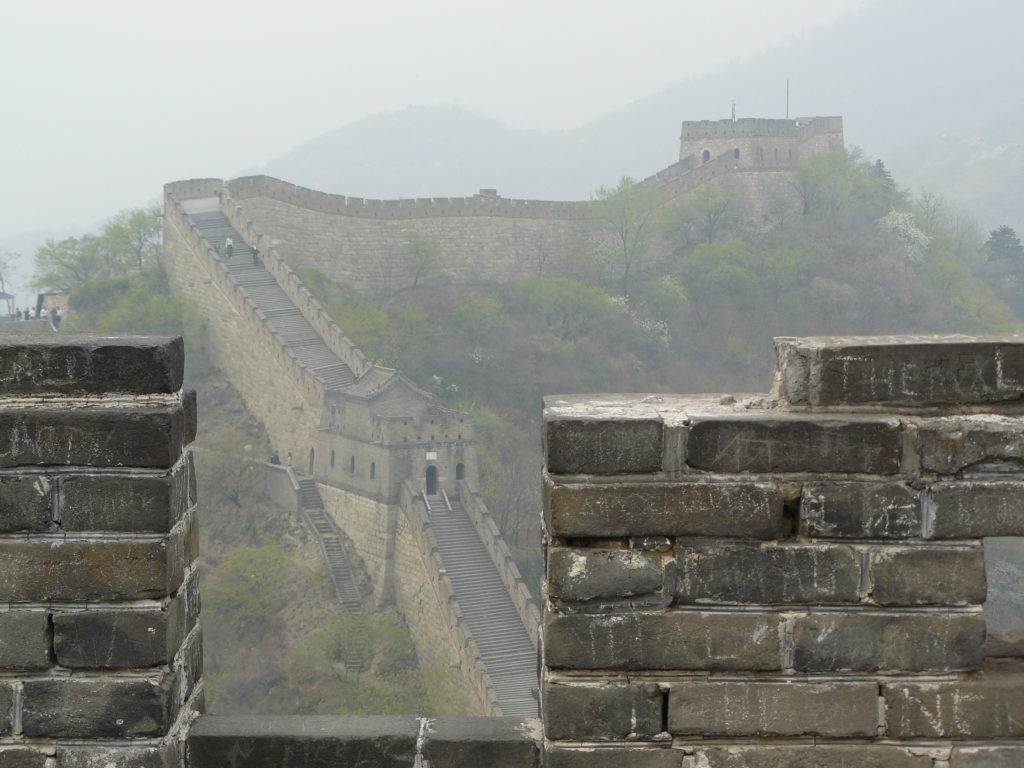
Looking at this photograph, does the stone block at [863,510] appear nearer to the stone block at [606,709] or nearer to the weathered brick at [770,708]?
the weathered brick at [770,708]

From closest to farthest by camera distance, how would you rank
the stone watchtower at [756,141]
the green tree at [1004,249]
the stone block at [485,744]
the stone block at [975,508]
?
1. the stone block at [975,508]
2. the stone block at [485,744]
3. the stone watchtower at [756,141]
4. the green tree at [1004,249]

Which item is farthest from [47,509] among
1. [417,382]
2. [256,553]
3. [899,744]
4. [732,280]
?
[732,280]

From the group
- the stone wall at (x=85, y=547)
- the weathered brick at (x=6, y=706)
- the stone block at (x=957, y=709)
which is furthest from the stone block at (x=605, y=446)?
the weathered brick at (x=6, y=706)

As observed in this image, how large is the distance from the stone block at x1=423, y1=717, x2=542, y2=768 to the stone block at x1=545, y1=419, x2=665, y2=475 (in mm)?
637

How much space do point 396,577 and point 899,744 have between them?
90.1ft

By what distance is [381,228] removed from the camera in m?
42.4

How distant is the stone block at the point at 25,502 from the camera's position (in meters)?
2.87

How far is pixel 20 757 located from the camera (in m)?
2.91

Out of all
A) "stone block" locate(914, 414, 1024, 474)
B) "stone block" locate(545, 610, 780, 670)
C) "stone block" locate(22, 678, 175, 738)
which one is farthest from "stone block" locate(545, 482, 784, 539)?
"stone block" locate(22, 678, 175, 738)

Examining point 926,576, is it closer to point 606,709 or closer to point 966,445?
point 966,445

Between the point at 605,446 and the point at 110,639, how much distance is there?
1.13 m

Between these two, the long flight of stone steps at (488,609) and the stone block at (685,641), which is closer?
the stone block at (685,641)

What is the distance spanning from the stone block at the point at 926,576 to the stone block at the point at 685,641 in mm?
244

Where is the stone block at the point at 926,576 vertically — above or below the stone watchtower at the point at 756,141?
below
